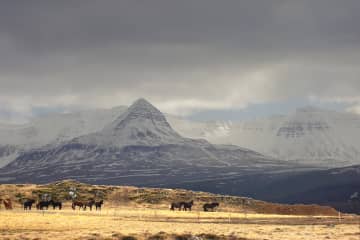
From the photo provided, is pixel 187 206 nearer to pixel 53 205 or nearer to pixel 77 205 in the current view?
pixel 77 205

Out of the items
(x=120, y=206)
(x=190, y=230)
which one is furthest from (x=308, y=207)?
(x=190, y=230)

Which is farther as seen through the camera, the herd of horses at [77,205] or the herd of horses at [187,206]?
the herd of horses at [187,206]

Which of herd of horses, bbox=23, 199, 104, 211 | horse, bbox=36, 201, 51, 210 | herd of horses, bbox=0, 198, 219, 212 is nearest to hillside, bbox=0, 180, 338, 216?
herd of horses, bbox=0, 198, 219, 212

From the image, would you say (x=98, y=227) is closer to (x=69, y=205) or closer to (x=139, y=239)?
(x=139, y=239)

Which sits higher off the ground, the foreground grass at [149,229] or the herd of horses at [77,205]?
the herd of horses at [77,205]

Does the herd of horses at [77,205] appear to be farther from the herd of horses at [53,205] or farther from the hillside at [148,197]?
the hillside at [148,197]

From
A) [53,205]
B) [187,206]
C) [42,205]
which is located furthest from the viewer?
[187,206]

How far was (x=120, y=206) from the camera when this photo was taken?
537 feet

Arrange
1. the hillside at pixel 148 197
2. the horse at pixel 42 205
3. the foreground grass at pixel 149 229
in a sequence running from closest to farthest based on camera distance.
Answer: the foreground grass at pixel 149 229 < the horse at pixel 42 205 < the hillside at pixel 148 197

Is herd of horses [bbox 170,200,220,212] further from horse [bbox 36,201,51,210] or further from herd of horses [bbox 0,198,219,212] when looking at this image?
horse [bbox 36,201,51,210]

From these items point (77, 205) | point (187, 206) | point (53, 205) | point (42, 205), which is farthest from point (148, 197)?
point (42, 205)

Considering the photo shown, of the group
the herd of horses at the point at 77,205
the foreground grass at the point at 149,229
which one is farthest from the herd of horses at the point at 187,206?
the foreground grass at the point at 149,229

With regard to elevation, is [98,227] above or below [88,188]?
below

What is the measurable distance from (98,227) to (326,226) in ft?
107
